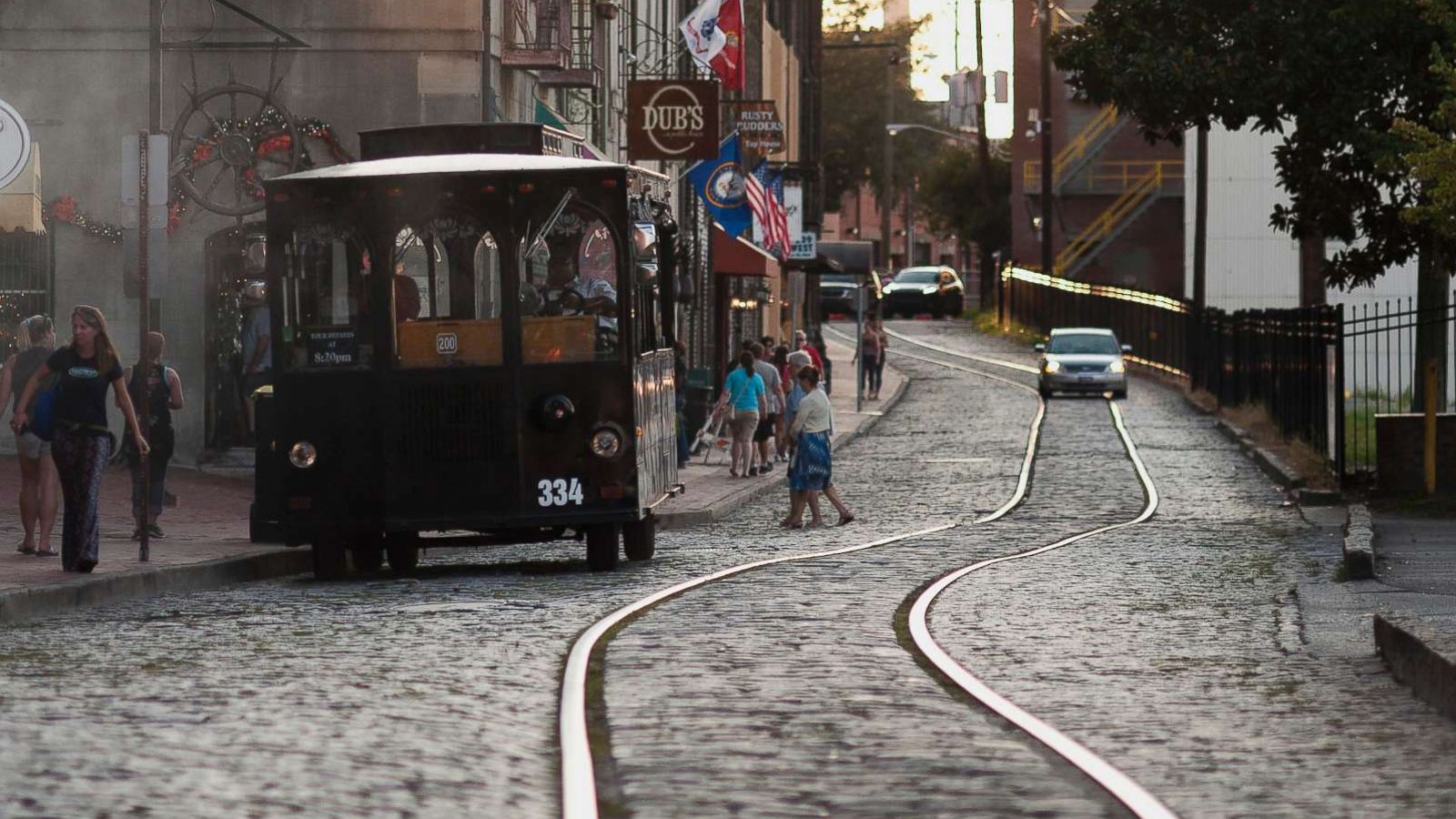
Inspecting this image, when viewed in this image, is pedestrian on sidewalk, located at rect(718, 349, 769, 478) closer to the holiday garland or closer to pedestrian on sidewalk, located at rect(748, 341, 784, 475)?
pedestrian on sidewalk, located at rect(748, 341, 784, 475)

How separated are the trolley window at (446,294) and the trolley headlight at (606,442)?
85 cm

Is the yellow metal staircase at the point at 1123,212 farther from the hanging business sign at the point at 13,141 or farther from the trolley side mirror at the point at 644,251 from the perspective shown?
the trolley side mirror at the point at 644,251

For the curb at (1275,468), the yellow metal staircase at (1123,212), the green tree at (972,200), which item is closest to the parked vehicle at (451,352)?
the curb at (1275,468)

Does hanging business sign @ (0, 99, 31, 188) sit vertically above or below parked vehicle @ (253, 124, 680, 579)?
above


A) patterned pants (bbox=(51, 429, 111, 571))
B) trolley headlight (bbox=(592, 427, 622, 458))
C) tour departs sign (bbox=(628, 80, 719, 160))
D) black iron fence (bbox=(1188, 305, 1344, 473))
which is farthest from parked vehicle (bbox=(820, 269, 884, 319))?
patterned pants (bbox=(51, 429, 111, 571))

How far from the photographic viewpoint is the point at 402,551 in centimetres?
1822

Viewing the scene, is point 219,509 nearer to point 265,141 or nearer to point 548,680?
point 265,141

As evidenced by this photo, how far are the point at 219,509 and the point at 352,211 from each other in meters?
6.53

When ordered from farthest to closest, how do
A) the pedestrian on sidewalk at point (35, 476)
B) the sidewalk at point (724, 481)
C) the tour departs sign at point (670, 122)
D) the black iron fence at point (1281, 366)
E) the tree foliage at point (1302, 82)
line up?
the tour departs sign at point (670, 122), the black iron fence at point (1281, 366), the sidewalk at point (724, 481), the tree foliage at point (1302, 82), the pedestrian on sidewalk at point (35, 476)

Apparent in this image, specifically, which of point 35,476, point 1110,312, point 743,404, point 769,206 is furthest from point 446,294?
point 1110,312

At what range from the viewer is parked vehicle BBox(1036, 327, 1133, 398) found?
156 ft

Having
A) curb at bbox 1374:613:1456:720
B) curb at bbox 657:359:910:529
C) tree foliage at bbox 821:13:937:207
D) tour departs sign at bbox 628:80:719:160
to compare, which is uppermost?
tree foliage at bbox 821:13:937:207

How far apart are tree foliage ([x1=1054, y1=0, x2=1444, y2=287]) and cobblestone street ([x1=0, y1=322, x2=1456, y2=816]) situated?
7015 mm

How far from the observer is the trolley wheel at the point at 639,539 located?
18.0 m
